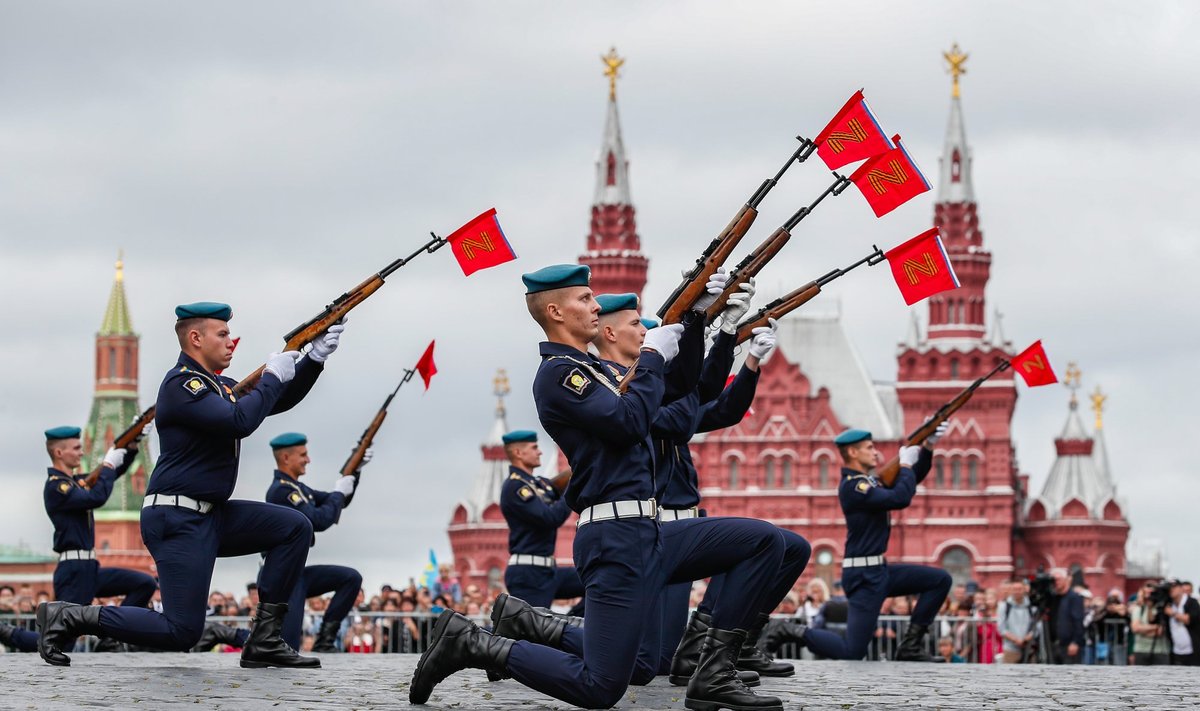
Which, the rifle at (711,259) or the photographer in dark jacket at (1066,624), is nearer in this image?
the rifle at (711,259)

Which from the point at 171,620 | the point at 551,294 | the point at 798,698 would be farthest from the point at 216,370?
the point at 798,698

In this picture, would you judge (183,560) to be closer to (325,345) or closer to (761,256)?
(325,345)

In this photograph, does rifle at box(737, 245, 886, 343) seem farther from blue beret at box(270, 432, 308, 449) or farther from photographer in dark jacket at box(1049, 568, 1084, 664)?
photographer in dark jacket at box(1049, 568, 1084, 664)

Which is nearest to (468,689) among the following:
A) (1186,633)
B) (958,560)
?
(1186,633)

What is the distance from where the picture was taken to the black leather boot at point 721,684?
327 inches

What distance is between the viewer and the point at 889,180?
11.1 m

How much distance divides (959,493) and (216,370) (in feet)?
201

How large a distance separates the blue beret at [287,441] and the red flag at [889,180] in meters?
5.06

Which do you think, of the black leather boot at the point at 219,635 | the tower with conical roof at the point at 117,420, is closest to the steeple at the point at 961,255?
the tower with conical roof at the point at 117,420

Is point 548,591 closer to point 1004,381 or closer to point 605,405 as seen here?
point 605,405

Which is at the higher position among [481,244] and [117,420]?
[117,420]

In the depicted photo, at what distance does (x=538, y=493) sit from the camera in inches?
564

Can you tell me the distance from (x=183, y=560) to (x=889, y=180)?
4.37 m

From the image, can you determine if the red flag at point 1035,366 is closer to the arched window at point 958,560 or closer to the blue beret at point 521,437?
the blue beret at point 521,437
